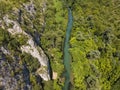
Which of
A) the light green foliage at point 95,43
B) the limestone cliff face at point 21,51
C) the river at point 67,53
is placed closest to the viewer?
the limestone cliff face at point 21,51

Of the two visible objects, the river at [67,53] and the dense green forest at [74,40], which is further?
the river at [67,53]

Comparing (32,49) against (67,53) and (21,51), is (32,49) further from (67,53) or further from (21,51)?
(67,53)

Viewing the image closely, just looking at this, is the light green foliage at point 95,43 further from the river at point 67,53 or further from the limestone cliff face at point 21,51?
the limestone cliff face at point 21,51

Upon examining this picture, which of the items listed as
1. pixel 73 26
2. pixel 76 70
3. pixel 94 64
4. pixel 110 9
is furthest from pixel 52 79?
pixel 110 9

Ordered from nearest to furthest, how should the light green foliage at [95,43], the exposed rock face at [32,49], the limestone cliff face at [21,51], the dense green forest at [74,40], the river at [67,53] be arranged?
the limestone cliff face at [21,51], the dense green forest at [74,40], the exposed rock face at [32,49], the river at [67,53], the light green foliage at [95,43]

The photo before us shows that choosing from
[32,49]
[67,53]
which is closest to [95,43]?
[67,53]

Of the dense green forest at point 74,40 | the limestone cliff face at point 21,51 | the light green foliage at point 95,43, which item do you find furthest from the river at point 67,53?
the limestone cliff face at point 21,51

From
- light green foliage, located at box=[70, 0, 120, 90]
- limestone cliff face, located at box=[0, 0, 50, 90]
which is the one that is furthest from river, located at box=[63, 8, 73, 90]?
limestone cliff face, located at box=[0, 0, 50, 90]

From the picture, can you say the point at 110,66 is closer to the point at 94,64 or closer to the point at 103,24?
the point at 94,64
